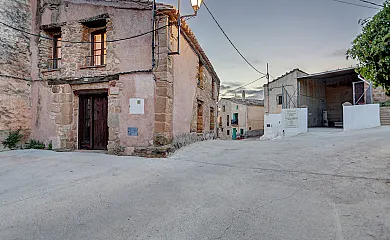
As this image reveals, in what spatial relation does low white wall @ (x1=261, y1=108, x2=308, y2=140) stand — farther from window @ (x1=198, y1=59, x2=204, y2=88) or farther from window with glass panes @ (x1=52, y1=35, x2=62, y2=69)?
window with glass panes @ (x1=52, y1=35, x2=62, y2=69)

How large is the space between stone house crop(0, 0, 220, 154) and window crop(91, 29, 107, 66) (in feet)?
0.10

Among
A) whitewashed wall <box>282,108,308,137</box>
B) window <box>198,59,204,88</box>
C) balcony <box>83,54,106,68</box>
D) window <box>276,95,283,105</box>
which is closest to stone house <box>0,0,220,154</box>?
balcony <box>83,54,106,68</box>

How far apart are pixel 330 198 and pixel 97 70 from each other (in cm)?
677

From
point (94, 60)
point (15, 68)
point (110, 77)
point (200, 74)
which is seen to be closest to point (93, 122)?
point (110, 77)

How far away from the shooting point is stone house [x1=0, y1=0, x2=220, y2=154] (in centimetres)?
628

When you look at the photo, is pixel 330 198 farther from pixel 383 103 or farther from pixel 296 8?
pixel 383 103

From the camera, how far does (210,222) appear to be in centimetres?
238

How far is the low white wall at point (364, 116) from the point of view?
37.3 feet

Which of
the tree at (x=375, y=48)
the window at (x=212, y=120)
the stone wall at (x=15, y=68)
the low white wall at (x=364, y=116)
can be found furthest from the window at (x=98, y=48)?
the low white wall at (x=364, y=116)

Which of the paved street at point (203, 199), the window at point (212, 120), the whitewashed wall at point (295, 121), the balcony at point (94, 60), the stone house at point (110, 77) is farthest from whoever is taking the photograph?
the whitewashed wall at point (295, 121)

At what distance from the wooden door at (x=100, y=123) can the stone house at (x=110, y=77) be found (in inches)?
1.3

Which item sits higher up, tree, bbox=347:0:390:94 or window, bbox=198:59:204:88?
window, bbox=198:59:204:88

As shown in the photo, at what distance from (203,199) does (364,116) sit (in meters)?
12.0

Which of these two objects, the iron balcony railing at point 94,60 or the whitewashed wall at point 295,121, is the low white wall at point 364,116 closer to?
the whitewashed wall at point 295,121
